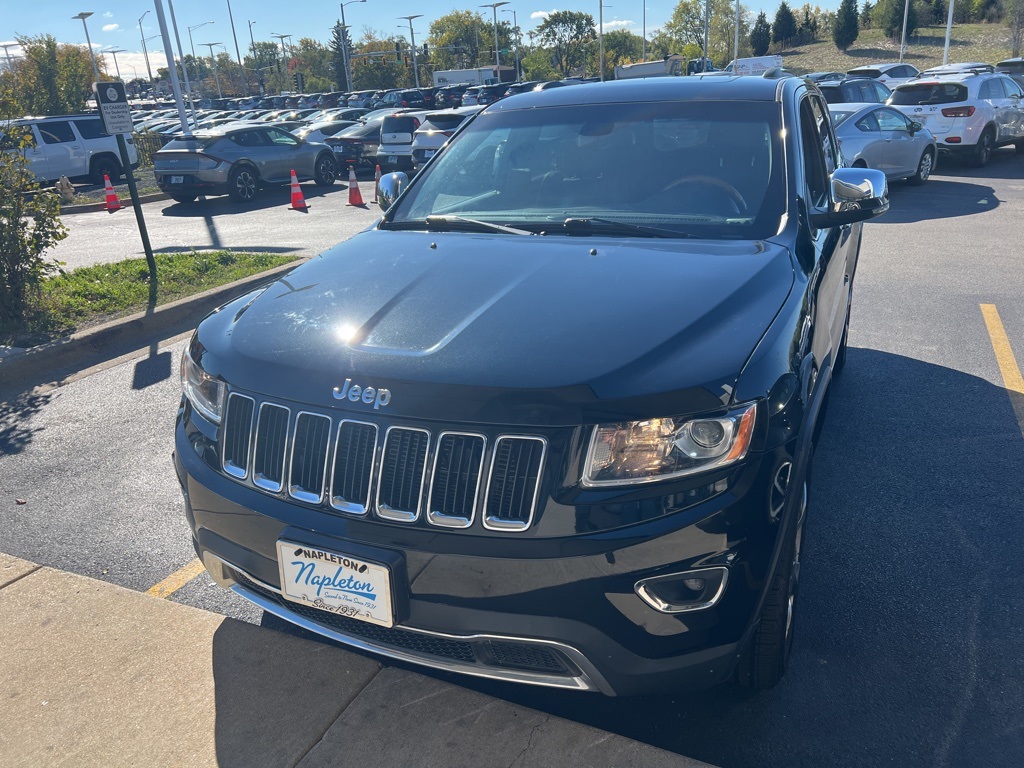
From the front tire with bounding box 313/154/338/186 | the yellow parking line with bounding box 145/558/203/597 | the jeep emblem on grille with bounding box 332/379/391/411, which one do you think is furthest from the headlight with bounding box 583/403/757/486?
the front tire with bounding box 313/154/338/186

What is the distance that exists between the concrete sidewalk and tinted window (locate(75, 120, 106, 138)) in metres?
22.0

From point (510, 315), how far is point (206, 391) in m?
1.05

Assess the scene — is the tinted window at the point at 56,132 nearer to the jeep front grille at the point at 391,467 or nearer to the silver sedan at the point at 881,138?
the silver sedan at the point at 881,138

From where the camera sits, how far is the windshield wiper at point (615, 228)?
3416 millimetres

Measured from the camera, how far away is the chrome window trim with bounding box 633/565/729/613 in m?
2.27

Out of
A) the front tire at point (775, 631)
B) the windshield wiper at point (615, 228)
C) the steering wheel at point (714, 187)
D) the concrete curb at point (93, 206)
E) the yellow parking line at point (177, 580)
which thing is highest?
the steering wheel at point (714, 187)

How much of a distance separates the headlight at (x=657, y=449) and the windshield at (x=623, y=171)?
1.30m

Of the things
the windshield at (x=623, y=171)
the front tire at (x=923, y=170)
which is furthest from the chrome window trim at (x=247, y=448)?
the front tire at (x=923, y=170)

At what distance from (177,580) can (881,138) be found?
44.1 feet

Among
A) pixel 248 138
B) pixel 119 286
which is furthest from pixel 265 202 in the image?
pixel 119 286

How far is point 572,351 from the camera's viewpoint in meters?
2.45

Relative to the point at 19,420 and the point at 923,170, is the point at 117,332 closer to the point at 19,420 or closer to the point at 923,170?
the point at 19,420

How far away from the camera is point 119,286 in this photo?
28.8 feet

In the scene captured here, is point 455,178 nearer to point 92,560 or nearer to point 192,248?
point 92,560
